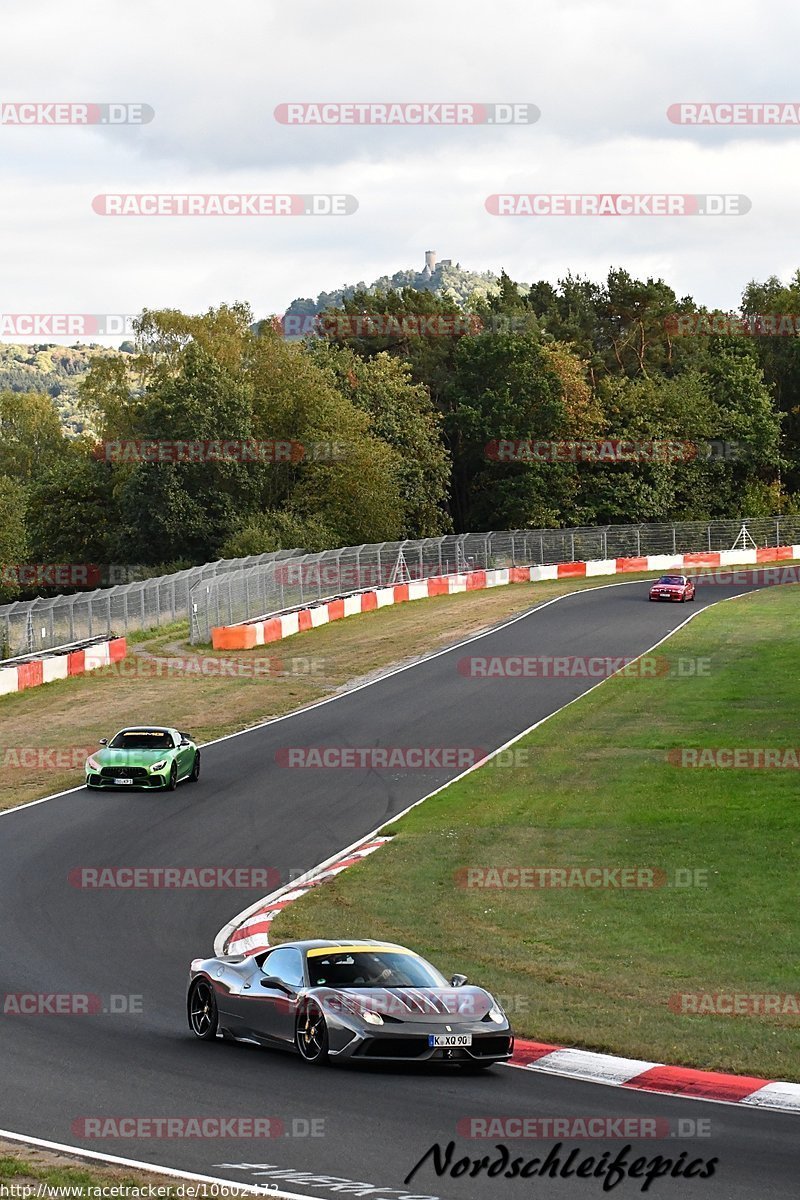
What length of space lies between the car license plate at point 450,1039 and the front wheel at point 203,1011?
2390 mm

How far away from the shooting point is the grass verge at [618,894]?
47.0 ft

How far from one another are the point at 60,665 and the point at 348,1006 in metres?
33.0

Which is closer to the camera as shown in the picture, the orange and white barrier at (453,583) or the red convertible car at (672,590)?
the orange and white barrier at (453,583)

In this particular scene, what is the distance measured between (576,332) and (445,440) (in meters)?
29.8

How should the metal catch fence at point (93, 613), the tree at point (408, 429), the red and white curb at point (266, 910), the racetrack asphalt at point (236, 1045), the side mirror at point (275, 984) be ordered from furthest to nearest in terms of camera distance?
the tree at point (408, 429)
the metal catch fence at point (93, 613)
the red and white curb at point (266, 910)
the side mirror at point (275, 984)
the racetrack asphalt at point (236, 1045)

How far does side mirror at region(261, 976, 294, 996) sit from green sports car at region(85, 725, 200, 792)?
15.6 m

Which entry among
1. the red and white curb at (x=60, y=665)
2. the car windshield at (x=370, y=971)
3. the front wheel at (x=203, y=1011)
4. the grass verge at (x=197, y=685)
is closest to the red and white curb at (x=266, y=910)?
the front wheel at (x=203, y=1011)

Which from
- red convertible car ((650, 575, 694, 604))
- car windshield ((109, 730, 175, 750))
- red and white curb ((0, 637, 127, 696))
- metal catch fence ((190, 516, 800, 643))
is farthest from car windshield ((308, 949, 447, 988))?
red convertible car ((650, 575, 694, 604))

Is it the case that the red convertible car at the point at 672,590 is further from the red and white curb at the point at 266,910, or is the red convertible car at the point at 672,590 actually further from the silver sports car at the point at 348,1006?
the silver sports car at the point at 348,1006

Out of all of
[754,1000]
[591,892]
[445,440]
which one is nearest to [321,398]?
[445,440]

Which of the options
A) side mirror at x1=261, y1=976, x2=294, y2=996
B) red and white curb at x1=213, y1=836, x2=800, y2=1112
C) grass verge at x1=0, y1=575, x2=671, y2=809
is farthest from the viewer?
grass verge at x1=0, y1=575, x2=671, y2=809

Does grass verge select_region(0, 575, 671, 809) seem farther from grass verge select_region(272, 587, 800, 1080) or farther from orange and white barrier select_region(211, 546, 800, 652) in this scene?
grass verge select_region(272, 587, 800, 1080)

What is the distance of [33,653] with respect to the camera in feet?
148

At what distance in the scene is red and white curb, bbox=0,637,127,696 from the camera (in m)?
41.8
